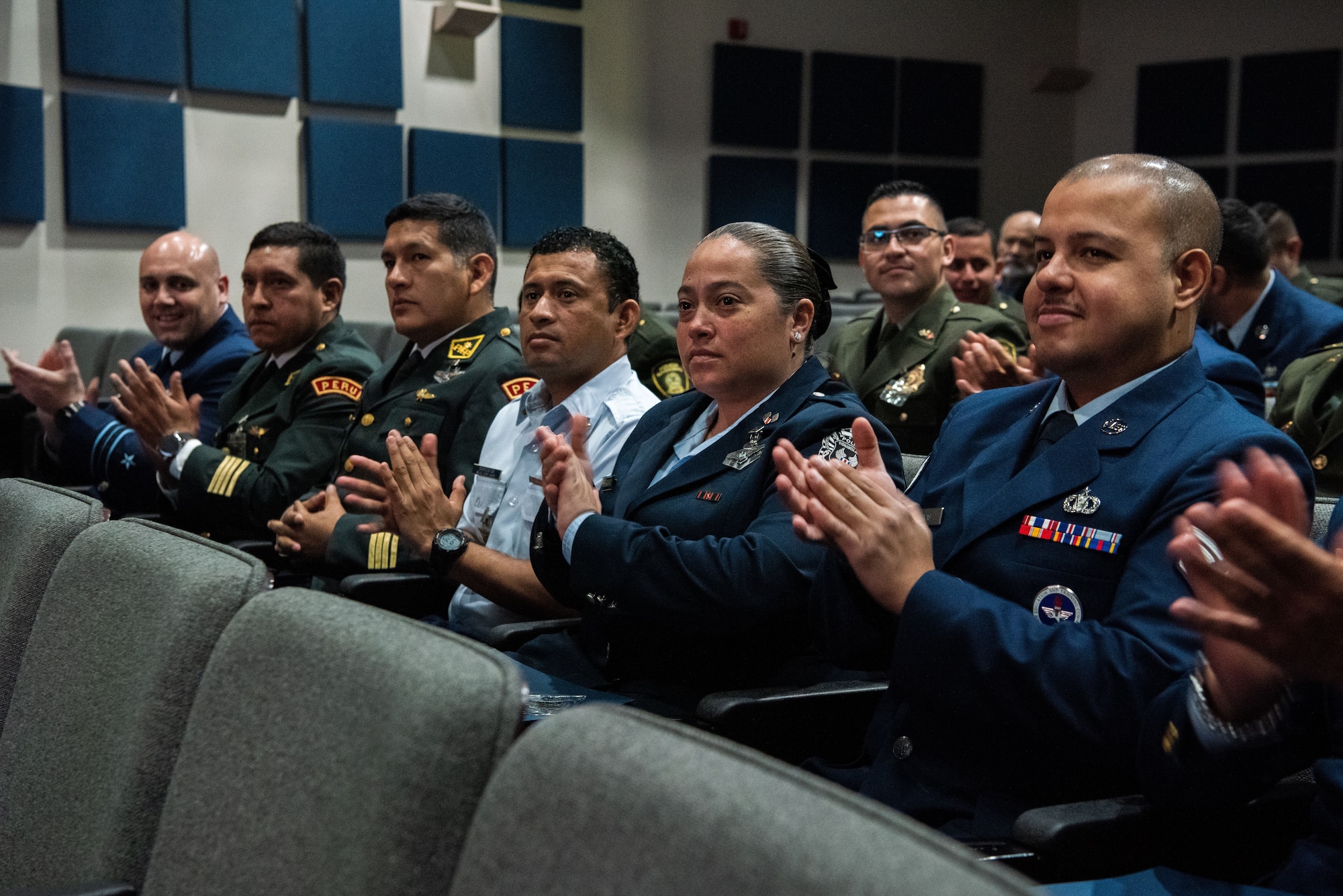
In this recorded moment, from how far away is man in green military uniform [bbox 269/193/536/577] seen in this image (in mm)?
2531

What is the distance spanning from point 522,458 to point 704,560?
2.73 feet

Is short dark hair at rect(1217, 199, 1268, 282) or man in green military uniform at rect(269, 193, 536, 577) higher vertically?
short dark hair at rect(1217, 199, 1268, 282)

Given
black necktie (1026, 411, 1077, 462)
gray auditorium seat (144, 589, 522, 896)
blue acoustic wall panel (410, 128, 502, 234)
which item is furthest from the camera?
blue acoustic wall panel (410, 128, 502, 234)

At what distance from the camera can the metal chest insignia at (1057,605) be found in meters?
1.32

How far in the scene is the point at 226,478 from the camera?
2.87 meters

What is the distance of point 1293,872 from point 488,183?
607cm

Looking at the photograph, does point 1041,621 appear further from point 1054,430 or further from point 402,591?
point 402,591

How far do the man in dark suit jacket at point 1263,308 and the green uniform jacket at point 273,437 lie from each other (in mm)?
2294

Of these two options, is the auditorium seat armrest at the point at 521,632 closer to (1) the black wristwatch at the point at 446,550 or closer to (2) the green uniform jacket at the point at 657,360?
(1) the black wristwatch at the point at 446,550

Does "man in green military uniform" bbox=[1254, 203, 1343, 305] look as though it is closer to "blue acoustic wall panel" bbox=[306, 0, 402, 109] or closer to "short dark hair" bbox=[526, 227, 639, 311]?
"short dark hair" bbox=[526, 227, 639, 311]

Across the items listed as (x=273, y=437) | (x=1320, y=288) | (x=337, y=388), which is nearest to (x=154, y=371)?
(x=273, y=437)

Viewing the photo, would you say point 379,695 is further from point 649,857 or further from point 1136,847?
point 1136,847

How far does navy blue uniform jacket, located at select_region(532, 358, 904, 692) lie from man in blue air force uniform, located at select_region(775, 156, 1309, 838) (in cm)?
16

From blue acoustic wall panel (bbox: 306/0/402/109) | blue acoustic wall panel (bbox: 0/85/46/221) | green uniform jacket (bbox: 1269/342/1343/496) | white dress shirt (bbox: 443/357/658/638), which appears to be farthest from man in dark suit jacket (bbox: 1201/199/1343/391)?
blue acoustic wall panel (bbox: 0/85/46/221)
